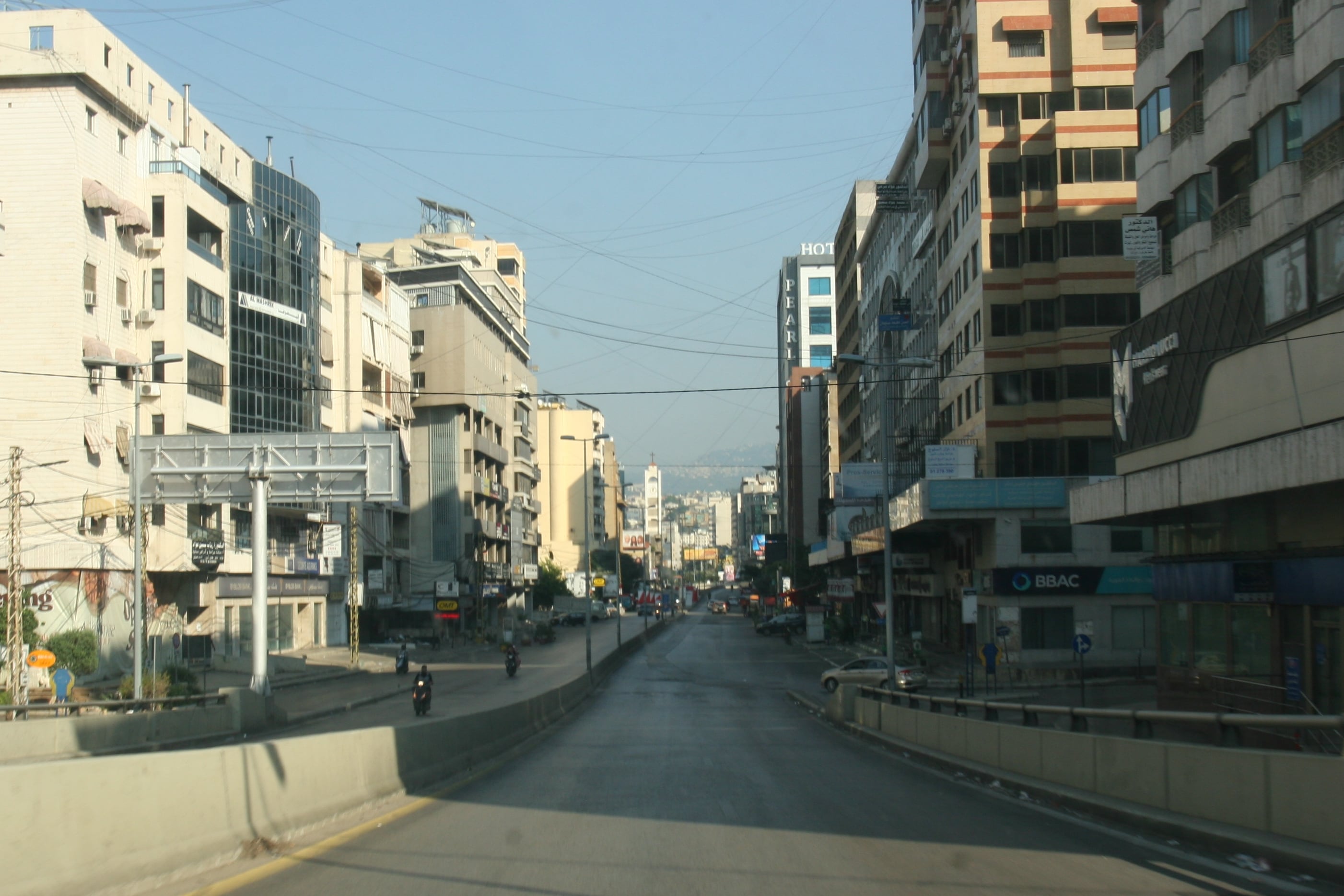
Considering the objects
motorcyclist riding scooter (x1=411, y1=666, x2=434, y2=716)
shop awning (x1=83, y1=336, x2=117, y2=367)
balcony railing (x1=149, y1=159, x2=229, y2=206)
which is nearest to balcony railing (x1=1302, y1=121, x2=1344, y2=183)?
motorcyclist riding scooter (x1=411, y1=666, x2=434, y2=716)

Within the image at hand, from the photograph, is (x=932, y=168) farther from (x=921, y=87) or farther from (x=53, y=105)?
(x=53, y=105)

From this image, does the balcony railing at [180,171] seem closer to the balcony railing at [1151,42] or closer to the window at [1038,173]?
the window at [1038,173]

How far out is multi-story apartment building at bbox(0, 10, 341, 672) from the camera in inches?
1778

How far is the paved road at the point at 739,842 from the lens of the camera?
9.16m

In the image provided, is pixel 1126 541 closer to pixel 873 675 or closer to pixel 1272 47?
pixel 873 675

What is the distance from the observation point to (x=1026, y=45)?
51.1 meters

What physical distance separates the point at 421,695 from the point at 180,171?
2953 centimetres

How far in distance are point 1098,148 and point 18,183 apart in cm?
4208

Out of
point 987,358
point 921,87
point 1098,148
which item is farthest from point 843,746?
point 921,87

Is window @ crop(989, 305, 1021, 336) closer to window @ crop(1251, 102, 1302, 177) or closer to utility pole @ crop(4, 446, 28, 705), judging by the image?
window @ crop(1251, 102, 1302, 177)

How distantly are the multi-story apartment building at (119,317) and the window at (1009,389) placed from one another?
3239 centimetres

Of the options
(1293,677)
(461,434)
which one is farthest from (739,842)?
(461,434)

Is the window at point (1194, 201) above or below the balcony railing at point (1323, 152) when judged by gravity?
above

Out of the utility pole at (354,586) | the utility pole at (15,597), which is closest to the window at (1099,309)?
the utility pole at (354,586)
